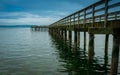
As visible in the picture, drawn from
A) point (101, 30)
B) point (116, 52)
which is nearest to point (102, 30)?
point (101, 30)

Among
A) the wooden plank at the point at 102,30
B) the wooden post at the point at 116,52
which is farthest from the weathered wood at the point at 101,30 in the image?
the wooden post at the point at 116,52

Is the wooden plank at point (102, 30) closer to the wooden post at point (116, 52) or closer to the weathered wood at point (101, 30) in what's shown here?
the weathered wood at point (101, 30)

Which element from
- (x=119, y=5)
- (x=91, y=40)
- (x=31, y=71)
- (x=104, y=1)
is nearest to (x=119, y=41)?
(x=119, y=5)

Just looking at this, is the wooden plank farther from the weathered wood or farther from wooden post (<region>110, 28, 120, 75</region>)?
wooden post (<region>110, 28, 120, 75</region>)

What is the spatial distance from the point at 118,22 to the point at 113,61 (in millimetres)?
1799

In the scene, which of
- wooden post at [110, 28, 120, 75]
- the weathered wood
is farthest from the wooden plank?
wooden post at [110, 28, 120, 75]

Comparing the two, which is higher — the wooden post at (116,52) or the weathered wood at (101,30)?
the weathered wood at (101,30)

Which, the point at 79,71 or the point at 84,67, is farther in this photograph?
the point at 84,67

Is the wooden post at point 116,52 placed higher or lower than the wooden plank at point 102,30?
lower

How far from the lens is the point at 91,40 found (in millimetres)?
12664

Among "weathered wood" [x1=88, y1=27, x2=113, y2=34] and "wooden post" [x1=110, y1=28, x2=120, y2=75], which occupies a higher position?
"weathered wood" [x1=88, y1=27, x2=113, y2=34]

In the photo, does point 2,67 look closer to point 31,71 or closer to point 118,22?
point 31,71

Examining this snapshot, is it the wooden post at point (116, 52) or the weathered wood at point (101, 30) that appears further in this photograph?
the weathered wood at point (101, 30)

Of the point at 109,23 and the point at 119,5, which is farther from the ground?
the point at 119,5
